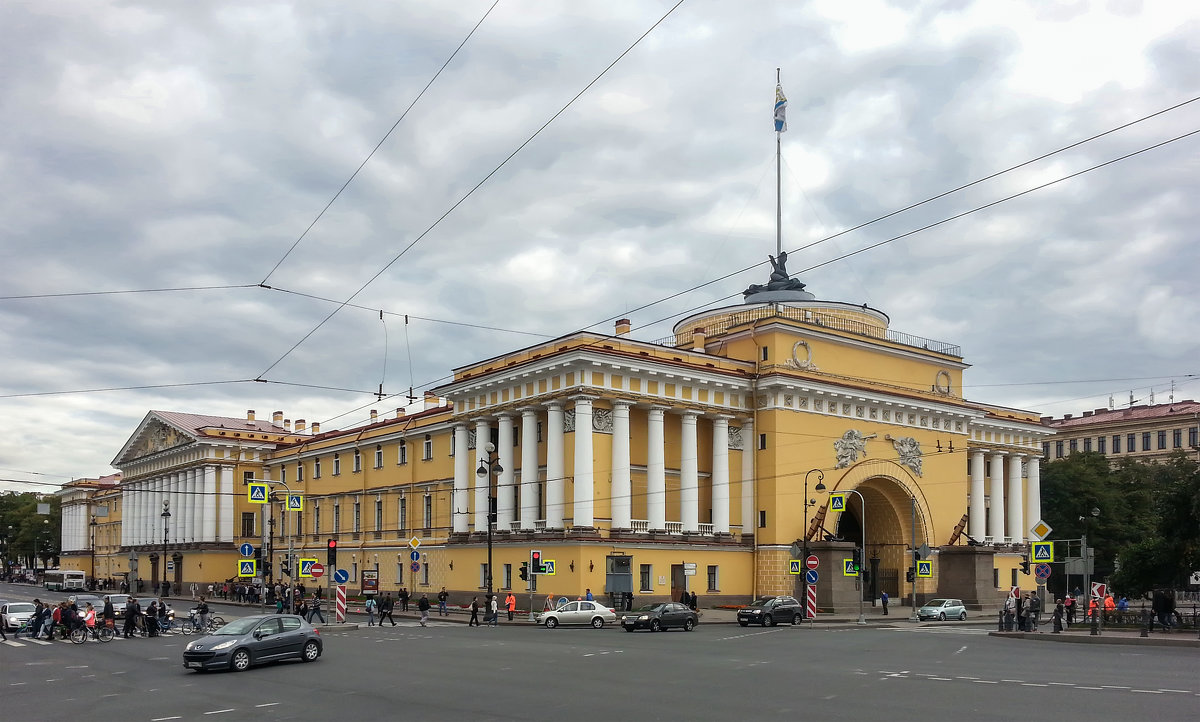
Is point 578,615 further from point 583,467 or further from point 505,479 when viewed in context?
point 505,479

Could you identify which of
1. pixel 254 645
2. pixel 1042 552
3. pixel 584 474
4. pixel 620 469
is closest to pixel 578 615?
pixel 584 474

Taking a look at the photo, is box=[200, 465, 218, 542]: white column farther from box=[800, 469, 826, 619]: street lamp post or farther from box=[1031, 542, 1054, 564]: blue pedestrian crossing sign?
box=[1031, 542, 1054, 564]: blue pedestrian crossing sign

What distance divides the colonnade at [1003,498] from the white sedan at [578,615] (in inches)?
1387

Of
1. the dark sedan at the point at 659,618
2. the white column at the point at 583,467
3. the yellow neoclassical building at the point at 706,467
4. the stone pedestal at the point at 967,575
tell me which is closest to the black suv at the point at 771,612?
the dark sedan at the point at 659,618

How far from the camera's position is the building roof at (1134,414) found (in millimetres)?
111188

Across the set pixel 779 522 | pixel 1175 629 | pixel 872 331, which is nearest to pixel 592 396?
pixel 779 522

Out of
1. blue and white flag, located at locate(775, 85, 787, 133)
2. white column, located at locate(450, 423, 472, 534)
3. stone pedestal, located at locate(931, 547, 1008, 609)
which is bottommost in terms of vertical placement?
stone pedestal, located at locate(931, 547, 1008, 609)

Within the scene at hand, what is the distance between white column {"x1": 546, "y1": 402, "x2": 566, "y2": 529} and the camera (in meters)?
52.2

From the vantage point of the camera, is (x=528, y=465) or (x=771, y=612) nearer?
(x=771, y=612)

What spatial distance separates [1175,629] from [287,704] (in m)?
31.7

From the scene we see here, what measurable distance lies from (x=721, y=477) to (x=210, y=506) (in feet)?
170

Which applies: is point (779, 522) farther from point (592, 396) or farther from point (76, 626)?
point (76, 626)

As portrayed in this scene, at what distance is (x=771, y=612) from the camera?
45125mm

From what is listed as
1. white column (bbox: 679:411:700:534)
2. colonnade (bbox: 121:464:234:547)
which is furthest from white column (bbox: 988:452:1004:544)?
colonnade (bbox: 121:464:234:547)
